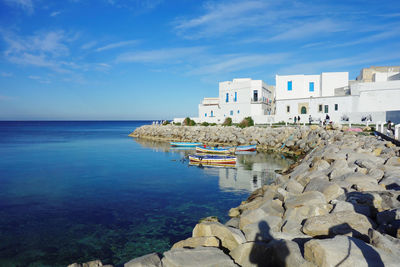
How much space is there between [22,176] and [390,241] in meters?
24.5

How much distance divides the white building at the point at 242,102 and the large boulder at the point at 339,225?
138ft

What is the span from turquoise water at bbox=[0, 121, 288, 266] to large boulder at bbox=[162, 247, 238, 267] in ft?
11.1

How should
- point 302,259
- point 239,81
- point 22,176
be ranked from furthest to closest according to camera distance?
1. point 239,81
2. point 22,176
3. point 302,259

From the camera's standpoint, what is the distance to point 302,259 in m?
5.09

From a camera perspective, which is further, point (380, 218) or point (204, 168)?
point (204, 168)

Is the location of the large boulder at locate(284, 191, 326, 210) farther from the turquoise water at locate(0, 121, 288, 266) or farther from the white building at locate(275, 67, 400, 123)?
the white building at locate(275, 67, 400, 123)

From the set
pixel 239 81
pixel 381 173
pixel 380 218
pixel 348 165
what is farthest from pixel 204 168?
pixel 239 81

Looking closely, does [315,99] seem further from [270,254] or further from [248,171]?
[270,254]

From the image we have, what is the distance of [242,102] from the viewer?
171ft

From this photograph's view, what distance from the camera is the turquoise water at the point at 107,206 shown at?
951 cm

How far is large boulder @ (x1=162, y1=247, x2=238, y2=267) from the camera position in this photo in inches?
227

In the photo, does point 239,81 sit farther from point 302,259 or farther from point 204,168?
point 302,259

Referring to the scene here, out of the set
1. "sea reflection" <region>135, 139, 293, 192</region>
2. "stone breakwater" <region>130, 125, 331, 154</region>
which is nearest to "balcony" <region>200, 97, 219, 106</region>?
"stone breakwater" <region>130, 125, 331, 154</region>

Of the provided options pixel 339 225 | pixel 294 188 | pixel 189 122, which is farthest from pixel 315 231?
pixel 189 122
